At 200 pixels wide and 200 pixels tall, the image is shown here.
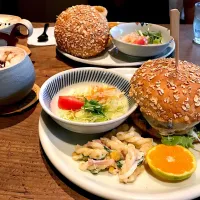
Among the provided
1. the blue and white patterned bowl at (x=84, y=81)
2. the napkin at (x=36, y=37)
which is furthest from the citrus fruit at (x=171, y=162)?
the napkin at (x=36, y=37)

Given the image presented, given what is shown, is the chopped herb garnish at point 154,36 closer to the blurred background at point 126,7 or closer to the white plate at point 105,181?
the white plate at point 105,181

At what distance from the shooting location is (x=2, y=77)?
123 centimetres

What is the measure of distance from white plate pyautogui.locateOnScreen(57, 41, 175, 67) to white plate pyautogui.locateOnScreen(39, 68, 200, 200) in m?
0.66

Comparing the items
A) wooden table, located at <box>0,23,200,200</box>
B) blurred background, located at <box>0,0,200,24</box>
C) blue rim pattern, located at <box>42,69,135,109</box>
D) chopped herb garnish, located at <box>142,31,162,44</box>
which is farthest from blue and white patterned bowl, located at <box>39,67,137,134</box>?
blurred background, located at <box>0,0,200,24</box>

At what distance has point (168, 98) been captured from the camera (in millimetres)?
1118

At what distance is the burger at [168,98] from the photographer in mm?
1108

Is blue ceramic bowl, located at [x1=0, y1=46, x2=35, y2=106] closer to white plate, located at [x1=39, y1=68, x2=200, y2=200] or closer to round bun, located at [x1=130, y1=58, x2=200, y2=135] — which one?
white plate, located at [x1=39, y1=68, x2=200, y2=200]

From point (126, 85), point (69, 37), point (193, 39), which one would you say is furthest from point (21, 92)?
point (193, 39)

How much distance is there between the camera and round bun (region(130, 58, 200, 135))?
3.63 ft

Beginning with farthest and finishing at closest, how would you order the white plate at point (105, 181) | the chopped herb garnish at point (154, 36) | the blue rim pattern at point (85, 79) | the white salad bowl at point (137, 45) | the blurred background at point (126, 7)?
the blurred background at point (126, 7) → the chopped herb garnish at point (154, 36) → the white salad bowl at point (137, 45) → the blue rim pattern at point (85, 79) → the white plate at point (105, 181)

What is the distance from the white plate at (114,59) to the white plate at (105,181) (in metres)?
0.66

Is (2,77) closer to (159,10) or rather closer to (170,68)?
(170,68)

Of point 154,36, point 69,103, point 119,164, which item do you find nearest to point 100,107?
point 69,103

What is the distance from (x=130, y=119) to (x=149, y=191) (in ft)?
1.21
